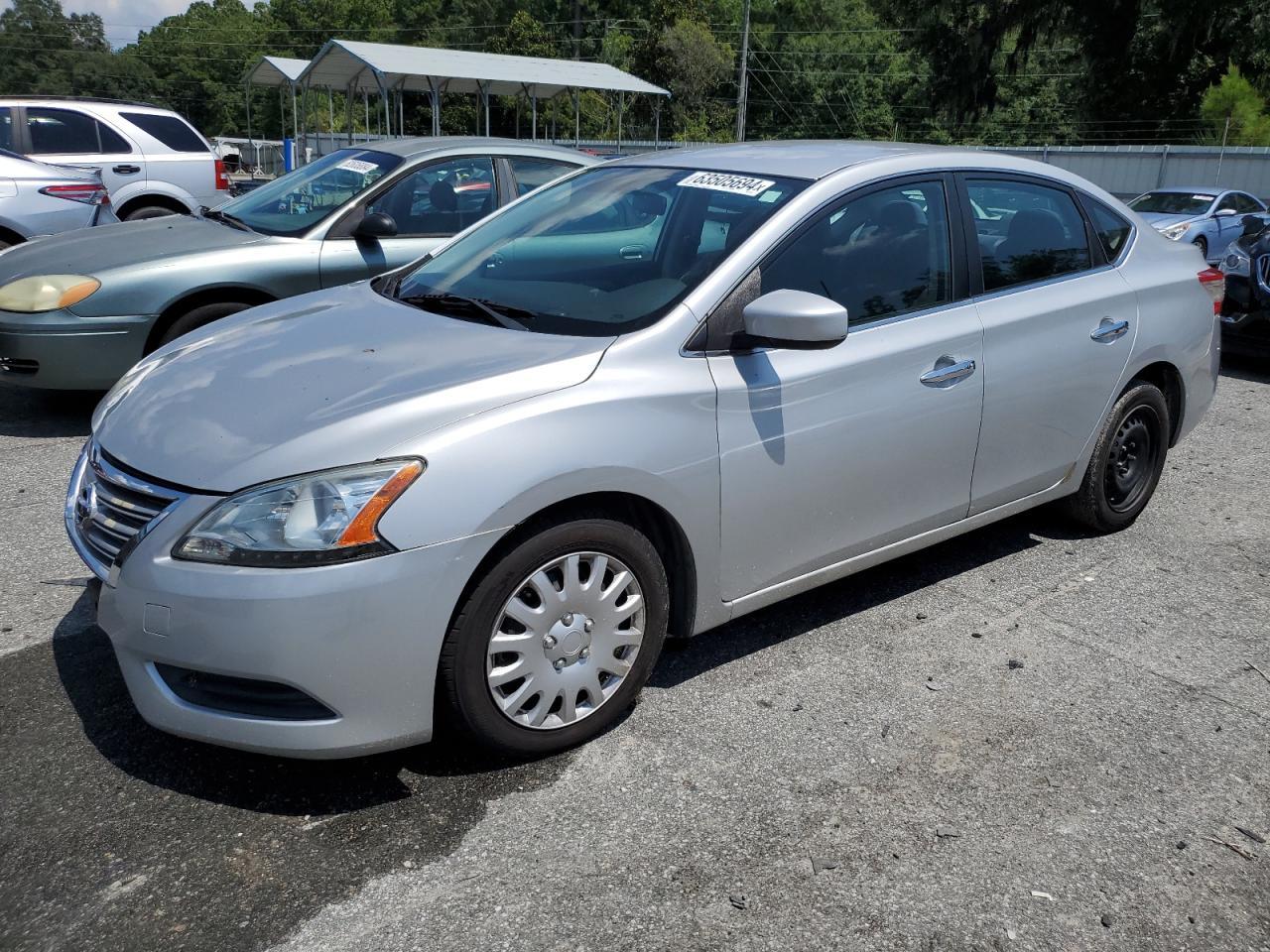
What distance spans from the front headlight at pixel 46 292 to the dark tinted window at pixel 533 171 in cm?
258

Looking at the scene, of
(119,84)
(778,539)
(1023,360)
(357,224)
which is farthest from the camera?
(119,84)

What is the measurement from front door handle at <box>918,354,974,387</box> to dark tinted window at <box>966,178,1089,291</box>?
0.39m

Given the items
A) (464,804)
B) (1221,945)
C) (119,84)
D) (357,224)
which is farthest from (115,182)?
(119,84)

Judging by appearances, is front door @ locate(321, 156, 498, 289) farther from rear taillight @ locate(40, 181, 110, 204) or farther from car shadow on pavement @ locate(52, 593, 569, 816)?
rear taillight @ locate(40, 181, 110, 204)

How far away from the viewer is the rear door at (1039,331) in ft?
13.4

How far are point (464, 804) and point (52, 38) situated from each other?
118267mm

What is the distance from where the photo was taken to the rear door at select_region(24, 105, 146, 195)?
11.6m

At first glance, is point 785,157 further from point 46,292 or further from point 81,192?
point 81,192

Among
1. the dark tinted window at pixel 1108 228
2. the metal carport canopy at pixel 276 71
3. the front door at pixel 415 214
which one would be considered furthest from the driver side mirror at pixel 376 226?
the metal carport canopy at pixel 276 71

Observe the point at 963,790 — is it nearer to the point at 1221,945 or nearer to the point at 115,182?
the point at 1221,945

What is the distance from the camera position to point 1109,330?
4.50 metres

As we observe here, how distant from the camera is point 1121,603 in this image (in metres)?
4.34

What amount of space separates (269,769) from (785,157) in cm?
269

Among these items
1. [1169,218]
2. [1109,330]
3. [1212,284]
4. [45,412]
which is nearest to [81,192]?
[45,412]
